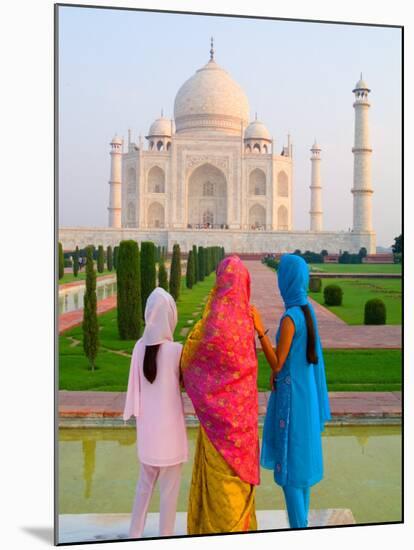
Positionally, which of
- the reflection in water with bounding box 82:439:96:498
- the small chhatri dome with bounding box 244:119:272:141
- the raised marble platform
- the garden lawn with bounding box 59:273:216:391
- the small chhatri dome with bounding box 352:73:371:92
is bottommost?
the raised marble platform

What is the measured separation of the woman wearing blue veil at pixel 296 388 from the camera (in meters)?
1.98

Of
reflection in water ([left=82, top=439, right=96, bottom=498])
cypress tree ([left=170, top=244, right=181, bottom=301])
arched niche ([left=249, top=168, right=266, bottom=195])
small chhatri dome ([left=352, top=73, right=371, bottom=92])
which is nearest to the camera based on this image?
reflection in water ([left=82, top=439, right=96, bottom=498])

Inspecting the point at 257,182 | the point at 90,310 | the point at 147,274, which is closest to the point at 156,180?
the point at 257,182

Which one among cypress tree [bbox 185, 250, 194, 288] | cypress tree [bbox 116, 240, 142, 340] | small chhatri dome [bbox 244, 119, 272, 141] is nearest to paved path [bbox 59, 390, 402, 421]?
cypress tree [bbox 116, 240, 142, 340]

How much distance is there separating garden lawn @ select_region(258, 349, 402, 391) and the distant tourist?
186 cm

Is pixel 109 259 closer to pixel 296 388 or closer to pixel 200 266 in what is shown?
pixel 200 266

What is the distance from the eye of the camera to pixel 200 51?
286cm

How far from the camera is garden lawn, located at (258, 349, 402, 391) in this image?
3.77 m

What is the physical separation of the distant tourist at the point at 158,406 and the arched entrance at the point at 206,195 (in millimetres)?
15824

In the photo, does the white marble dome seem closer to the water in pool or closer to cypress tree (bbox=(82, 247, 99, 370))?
cypress tree (bbox=(82, 247, 99, 370))

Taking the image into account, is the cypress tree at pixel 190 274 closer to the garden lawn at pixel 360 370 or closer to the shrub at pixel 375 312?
the shrub at pixel 375 312

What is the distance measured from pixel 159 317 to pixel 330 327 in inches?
157

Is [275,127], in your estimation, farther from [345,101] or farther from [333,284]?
[333,284]

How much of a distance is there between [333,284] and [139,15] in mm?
5139
